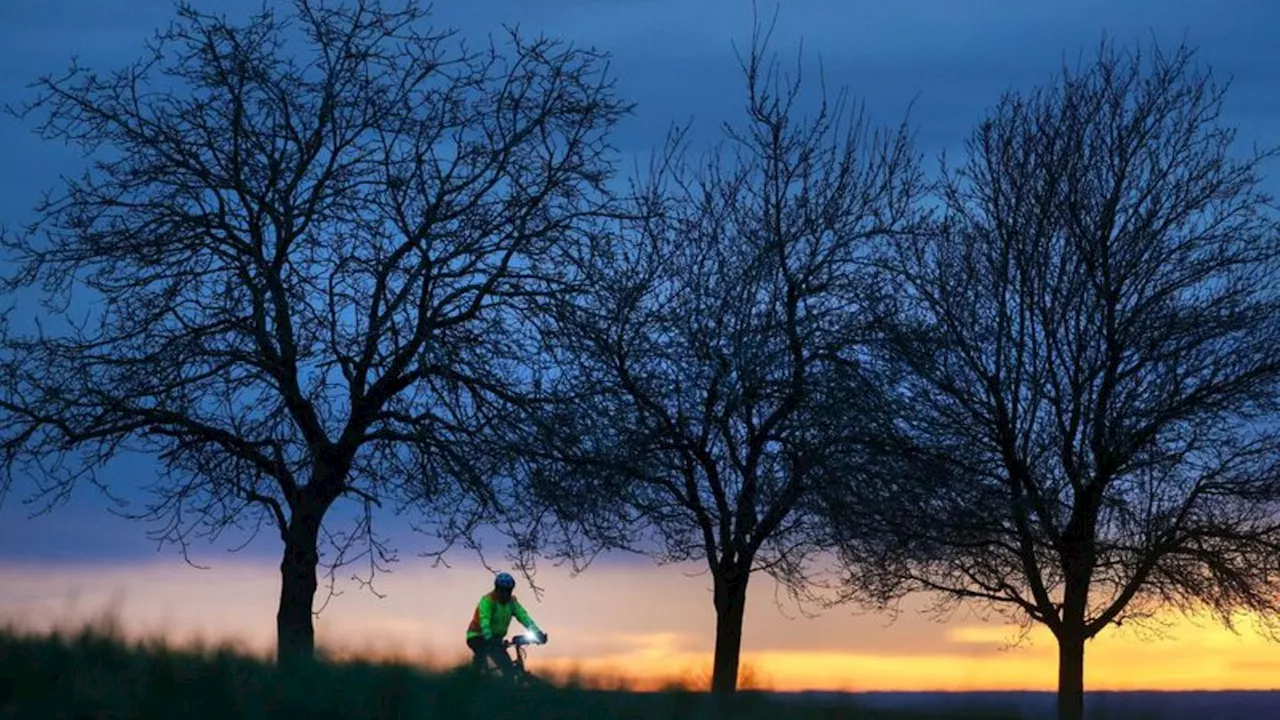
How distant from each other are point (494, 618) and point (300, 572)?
3.02 m

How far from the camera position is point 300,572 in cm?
1962

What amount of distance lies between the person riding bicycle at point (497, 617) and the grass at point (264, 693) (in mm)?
5807

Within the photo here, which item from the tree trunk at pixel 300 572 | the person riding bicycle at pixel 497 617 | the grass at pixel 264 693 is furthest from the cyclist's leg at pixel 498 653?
the grass at pixel 264 693

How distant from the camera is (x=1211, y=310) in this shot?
23.9 meters

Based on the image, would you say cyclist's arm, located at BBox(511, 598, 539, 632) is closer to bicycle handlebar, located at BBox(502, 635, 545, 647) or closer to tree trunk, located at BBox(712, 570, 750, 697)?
bicycle handlebar, located at BBox(502, 635, 545, 647)

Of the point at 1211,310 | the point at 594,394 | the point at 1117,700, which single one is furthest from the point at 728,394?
the point at 1117,700

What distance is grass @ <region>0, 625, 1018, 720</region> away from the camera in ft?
32.5

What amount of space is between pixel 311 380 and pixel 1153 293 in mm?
12745

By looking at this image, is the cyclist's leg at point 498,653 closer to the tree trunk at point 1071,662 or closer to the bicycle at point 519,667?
the bicycle at point 519,667

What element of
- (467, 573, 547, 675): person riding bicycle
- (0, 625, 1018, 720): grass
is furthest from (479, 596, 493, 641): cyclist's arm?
(0, 625, 1018, 720): grass

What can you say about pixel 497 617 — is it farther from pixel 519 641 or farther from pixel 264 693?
pixel 264 693

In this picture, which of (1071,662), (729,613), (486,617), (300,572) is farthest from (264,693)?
(1071,662)

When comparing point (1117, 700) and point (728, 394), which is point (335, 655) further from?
point (728, 394)

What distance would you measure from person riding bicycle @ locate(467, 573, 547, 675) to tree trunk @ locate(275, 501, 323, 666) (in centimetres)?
247
